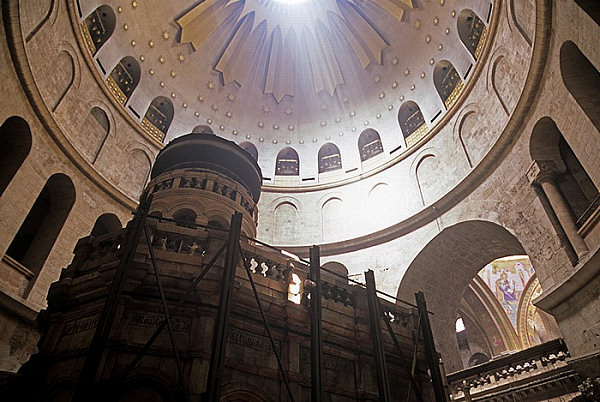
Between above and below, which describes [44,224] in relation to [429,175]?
below

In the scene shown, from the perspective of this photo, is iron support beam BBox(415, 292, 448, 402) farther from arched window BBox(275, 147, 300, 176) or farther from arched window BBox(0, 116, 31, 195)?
arched window BBox(275, 147, 300, 176)

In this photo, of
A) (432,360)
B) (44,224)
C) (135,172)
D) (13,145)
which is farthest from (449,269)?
(13,145)

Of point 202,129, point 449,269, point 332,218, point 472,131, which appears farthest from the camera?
point 202,129

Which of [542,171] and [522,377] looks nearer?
[542,171]

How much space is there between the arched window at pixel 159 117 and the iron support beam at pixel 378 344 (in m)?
14.9

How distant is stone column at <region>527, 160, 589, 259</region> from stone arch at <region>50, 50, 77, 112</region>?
50.4 ft

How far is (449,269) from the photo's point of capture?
15766 mm

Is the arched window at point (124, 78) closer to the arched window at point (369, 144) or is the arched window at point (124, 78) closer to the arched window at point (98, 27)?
the arched window at point (98, 27)

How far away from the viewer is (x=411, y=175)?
17.8m

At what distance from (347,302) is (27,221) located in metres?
11.8

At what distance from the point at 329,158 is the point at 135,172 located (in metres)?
10.1

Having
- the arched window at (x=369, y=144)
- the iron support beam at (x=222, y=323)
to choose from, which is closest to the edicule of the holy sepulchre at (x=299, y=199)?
the iron support beam at (x=222, y=323)

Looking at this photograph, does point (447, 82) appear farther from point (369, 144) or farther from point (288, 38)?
point (288, 38)

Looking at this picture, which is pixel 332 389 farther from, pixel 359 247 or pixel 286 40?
pixel 286 40
